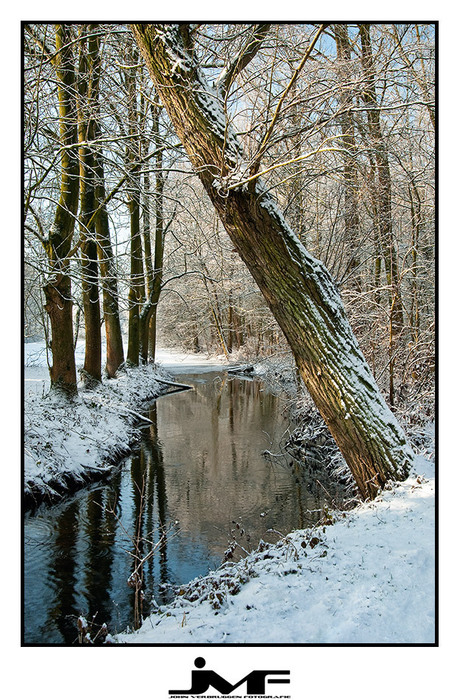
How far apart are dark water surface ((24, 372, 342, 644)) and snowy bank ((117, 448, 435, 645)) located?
552mm

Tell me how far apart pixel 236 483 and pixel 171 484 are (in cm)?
93

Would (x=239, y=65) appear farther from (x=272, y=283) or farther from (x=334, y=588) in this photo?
(x=334, y=588)

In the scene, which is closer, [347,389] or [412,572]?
[412,572]

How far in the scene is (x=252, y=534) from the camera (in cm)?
536

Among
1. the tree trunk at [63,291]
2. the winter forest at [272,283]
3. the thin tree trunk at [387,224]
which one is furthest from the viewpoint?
the tree trunk at [63,291]

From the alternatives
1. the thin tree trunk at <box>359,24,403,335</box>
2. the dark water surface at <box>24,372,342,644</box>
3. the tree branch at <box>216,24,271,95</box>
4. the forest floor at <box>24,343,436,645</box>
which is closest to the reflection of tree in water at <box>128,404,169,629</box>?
the dark water surface at <box>24,372,342,644</box>

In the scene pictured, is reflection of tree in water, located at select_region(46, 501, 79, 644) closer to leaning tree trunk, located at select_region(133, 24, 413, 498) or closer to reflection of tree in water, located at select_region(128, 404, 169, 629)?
reflection of tree in water, located at select_region(128, 404, 169, 629)

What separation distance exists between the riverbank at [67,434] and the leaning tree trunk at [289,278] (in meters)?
2.42

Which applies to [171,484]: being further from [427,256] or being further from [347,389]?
[427,256]

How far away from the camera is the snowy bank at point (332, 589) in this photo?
258 cm

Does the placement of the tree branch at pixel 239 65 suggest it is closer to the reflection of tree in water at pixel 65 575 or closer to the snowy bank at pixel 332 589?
the snowy bank at pixel 332 589

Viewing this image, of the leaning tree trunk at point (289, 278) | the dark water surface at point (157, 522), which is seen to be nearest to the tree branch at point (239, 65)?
the leaning tree trunk at point (289, 278)

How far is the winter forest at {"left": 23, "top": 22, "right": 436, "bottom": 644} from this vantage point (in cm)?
351
